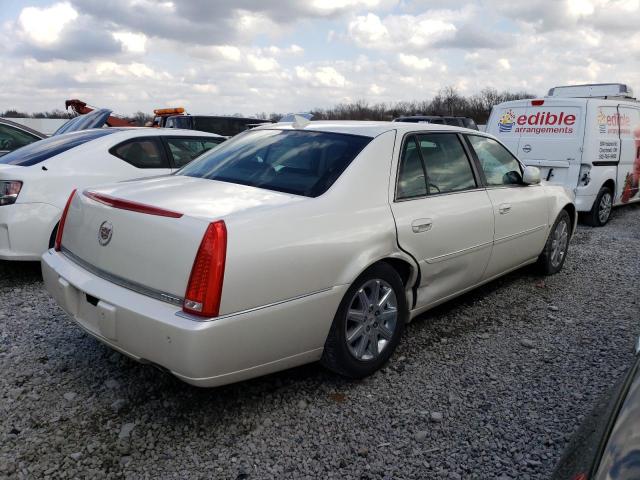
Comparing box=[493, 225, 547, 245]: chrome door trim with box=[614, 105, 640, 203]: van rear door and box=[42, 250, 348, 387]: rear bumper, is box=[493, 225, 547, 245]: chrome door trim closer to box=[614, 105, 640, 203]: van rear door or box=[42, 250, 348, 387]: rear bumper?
box=[42, 250, 348, 387]: rear bumper

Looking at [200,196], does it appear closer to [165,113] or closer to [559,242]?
[559,242]

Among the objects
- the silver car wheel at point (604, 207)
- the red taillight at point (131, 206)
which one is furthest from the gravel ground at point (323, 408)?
the silver car wheel at point (604, 207)

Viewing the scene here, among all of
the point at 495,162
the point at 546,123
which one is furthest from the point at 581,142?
the point at 495,162

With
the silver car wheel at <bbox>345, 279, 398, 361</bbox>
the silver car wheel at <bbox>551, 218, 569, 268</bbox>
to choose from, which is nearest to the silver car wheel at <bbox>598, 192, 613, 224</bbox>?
the silver car wheel at <bbox>551, 218, 569, 268</bbox>

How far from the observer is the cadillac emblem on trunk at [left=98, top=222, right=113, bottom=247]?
8.86ft

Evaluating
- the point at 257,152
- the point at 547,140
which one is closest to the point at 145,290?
the point at 257,152

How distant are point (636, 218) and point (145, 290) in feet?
30.7

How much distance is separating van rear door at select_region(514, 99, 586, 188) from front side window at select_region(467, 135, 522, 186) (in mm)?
3623

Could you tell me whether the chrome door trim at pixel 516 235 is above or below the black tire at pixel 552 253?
above

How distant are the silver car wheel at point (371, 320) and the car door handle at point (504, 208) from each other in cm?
145

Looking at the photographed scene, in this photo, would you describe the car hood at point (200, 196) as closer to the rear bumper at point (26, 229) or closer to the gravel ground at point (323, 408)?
the gravel ground at point (323, 408)

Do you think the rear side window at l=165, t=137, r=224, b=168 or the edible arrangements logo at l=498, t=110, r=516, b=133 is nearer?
the rear side window at l=165, t=137, r=224, b=168

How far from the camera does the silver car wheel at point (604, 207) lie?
8.37 metres

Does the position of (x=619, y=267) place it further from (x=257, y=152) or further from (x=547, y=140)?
(x=257, y=152)
